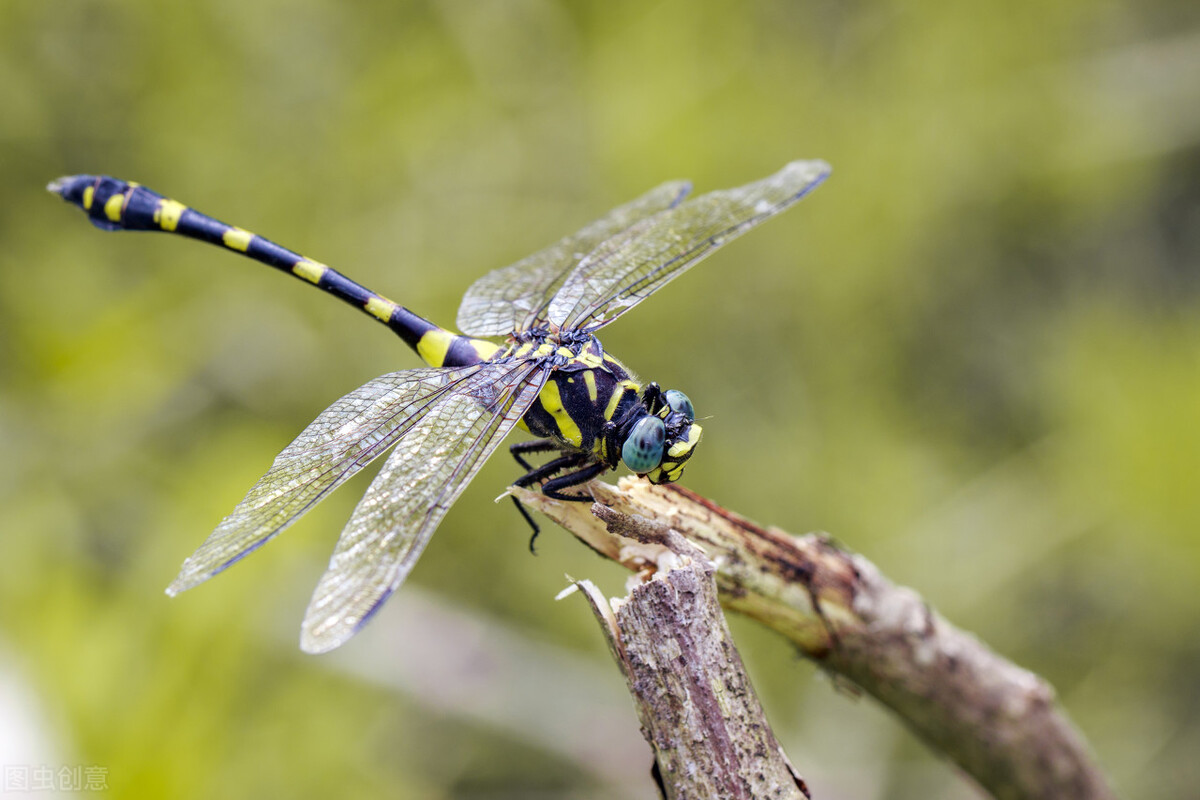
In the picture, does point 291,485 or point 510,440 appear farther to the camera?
point 510,440

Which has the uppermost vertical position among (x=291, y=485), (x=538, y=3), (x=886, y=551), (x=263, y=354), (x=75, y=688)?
(x=538, y=3)

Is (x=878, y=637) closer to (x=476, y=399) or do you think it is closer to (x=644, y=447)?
(x=644, y=447)

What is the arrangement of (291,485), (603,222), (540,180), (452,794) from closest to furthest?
1. (291,485)
2. (603,222)
3. (452,794)
4. (540,180)

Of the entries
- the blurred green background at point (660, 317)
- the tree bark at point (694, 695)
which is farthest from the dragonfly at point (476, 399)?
the blurred green background at point (660, 317)

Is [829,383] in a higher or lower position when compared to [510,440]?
higher

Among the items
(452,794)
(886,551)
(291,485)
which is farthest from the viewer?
(886,551)

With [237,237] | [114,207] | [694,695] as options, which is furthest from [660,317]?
[694,695]

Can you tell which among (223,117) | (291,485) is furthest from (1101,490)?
(223,117)

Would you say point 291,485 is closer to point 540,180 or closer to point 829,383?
point 540,180
